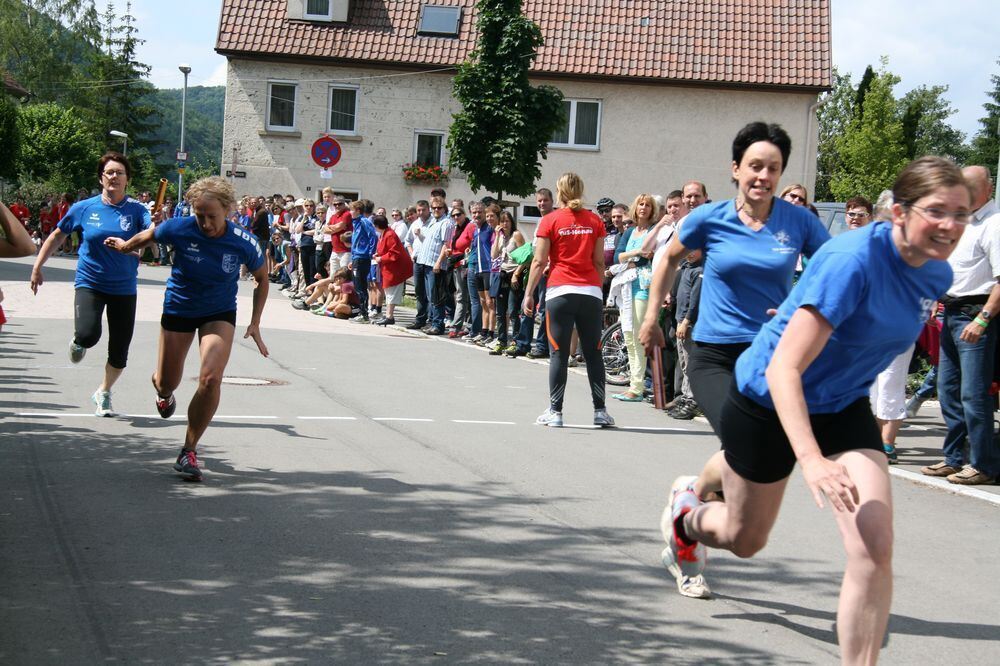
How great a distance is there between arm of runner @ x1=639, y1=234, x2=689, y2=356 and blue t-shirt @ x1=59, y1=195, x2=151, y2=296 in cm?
499

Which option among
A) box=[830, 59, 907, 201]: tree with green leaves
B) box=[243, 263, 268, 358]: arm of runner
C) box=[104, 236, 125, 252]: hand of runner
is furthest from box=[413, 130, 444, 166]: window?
box=[243, 263, 268, 358]: arm of runner

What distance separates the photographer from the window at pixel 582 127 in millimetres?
38812

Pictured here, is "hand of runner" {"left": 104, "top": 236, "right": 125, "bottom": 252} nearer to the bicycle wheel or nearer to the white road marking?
the white road marking

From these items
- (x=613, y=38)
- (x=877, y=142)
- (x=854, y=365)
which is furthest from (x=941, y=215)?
(x=877, y=142)

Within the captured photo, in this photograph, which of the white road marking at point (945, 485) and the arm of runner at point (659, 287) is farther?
the white road marking at point (945, 485)

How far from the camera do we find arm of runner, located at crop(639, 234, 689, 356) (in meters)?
6.27

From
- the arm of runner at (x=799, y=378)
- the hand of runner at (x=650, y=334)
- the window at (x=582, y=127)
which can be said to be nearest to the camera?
the arm of runner at (x=799, y=378)

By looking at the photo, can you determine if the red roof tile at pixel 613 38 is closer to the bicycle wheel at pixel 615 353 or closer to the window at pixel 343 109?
the window at pixel 343 109

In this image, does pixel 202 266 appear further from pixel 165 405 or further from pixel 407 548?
pixel 407 548

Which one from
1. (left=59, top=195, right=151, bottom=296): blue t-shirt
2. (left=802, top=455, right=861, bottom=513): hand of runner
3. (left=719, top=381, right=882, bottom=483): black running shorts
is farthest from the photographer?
(left=59, top=195, right=151, bottom=296): blue t-shirt

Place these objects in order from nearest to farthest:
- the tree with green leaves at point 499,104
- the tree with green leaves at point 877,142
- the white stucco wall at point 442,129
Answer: the tree with green leaves at point 499,104 → the white stucco wall at point 442,129 → the tree with green leaves at point 877,142

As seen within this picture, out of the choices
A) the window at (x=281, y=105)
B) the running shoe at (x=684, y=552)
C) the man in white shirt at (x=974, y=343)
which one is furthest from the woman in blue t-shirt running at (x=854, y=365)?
the window at (x=281, y=105)

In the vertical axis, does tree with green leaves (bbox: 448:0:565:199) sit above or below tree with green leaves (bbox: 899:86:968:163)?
below

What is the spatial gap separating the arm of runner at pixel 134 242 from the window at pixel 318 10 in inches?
1257
